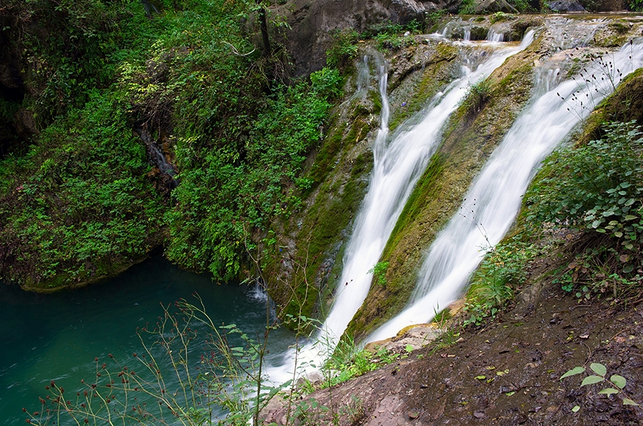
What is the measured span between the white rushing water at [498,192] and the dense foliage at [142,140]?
348 centimetres

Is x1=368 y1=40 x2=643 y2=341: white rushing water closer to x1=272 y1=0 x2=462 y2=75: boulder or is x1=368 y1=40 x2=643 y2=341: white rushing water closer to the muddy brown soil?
the muddy brown soil

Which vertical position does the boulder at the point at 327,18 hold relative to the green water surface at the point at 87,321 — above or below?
above

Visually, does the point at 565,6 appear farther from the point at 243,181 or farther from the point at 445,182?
the point at 243,181

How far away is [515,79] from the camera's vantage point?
5914 mm

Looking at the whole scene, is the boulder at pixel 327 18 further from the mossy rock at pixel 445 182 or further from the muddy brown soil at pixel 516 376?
the muddy brown soil at pixel 516 376

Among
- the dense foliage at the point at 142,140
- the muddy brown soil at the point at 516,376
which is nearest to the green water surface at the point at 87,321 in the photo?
the dense foliage at the point at 142,140

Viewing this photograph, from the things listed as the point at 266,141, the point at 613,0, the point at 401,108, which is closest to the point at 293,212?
the point at 266,141

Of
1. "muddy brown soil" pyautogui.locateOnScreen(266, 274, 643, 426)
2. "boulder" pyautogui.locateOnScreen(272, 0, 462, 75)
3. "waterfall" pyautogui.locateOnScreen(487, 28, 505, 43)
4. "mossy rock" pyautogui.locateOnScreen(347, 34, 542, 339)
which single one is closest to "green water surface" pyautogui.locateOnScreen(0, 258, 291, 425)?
"mossy rock" pyautogui.locateOnScreen(347, 34, 542, 339)

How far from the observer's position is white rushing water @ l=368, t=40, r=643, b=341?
4648mm

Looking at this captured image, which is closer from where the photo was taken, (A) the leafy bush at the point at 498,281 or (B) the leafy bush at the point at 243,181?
(A) the leafy bush at the point at 498,281

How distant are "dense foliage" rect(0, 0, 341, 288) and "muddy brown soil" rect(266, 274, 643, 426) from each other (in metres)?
4.99

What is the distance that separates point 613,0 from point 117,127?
1498 centimetres

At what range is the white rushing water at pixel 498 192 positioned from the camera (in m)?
4.65

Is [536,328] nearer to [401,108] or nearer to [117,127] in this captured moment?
[401,108]
